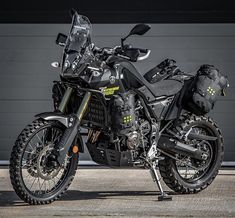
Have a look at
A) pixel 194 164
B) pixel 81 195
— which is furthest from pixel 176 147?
pixel 81 195

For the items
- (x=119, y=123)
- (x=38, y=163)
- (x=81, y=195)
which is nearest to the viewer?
(x=38, y=163)

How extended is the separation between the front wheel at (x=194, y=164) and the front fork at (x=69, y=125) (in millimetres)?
1133

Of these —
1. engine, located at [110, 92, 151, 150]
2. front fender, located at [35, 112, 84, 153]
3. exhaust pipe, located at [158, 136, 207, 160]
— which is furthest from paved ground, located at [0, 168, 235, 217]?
front fender, located at [35, 112, 84, 153]

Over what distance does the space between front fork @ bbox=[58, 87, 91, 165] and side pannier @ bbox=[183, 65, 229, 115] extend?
116 centimetres

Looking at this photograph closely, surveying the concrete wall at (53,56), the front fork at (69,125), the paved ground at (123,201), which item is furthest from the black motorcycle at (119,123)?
the concrete wall at (53,56)

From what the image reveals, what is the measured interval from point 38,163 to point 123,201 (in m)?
0.97

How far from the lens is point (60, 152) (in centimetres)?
935

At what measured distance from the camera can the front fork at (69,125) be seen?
938cm

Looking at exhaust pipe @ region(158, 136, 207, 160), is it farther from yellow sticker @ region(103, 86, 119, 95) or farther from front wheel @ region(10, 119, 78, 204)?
front wheel @ region(10, 119, 78, 204)

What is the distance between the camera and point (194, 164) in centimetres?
1037

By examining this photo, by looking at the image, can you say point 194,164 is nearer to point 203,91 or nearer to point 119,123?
point 203,91

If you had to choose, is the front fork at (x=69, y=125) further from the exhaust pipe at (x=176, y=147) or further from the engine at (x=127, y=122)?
the exhaust pipe at (x=176, y=147)

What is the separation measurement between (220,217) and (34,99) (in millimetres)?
5153
